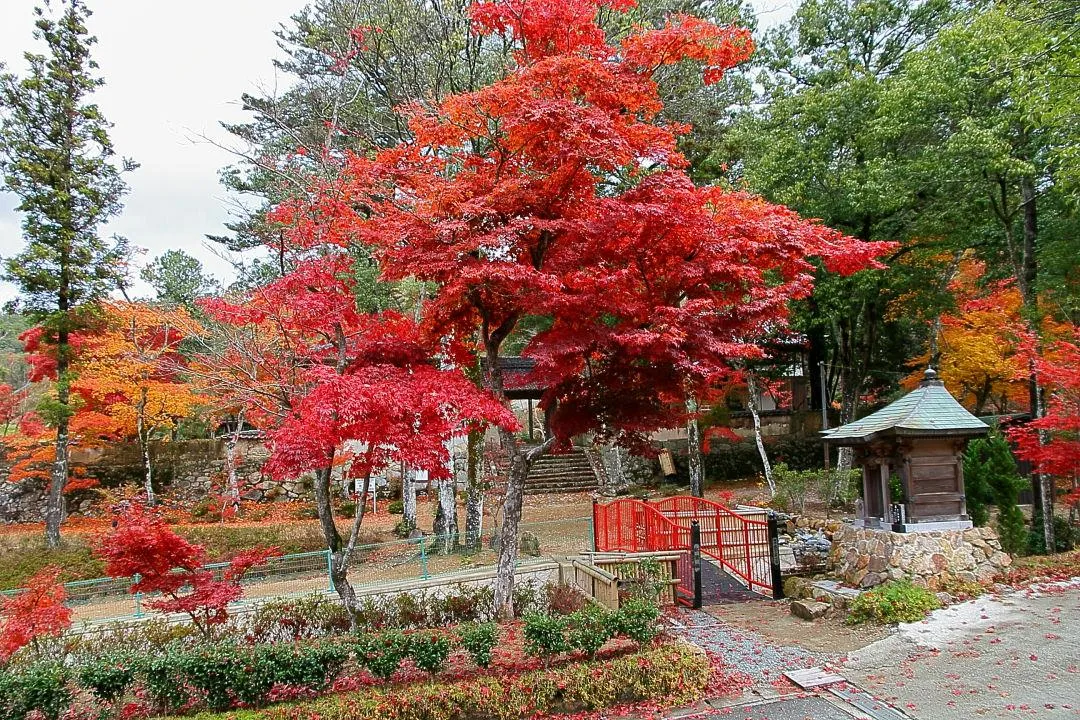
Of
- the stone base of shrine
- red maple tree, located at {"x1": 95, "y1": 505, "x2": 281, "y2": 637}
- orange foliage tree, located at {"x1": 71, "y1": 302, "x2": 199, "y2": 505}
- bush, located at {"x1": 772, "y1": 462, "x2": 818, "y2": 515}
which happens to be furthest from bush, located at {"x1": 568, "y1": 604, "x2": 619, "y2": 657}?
orange foliage tree, located at {"x1": 71, "y1": 302, "x2": 199, "y2": 505}

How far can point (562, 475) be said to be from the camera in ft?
76.8

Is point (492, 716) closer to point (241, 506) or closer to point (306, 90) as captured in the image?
point (306, 90)

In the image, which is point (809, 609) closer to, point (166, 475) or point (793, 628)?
point (793, 628)

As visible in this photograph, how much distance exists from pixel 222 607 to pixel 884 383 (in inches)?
960

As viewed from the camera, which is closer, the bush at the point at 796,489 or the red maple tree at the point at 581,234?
the red maple tree at the point at 581,234

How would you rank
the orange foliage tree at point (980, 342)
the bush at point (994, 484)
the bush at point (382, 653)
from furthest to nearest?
the orange foliage tree at point (980, 342)
the bush at point (994, 484)
the bush at point (382, 653)

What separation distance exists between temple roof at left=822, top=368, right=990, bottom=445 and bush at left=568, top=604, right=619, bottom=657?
5.17 m

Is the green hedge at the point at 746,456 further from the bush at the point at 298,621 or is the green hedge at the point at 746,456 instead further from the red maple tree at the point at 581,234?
the bush at the point at 298,621

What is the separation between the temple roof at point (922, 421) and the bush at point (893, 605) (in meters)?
2.19

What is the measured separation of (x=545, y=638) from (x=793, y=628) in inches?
156

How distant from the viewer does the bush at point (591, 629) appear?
21.7 feet

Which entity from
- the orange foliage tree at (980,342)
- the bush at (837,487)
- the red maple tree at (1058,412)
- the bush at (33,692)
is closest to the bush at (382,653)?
the bush at (33,692)

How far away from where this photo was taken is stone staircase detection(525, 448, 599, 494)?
22.7 m

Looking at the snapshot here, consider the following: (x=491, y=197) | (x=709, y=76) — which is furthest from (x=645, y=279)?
(x=709, y=76)
